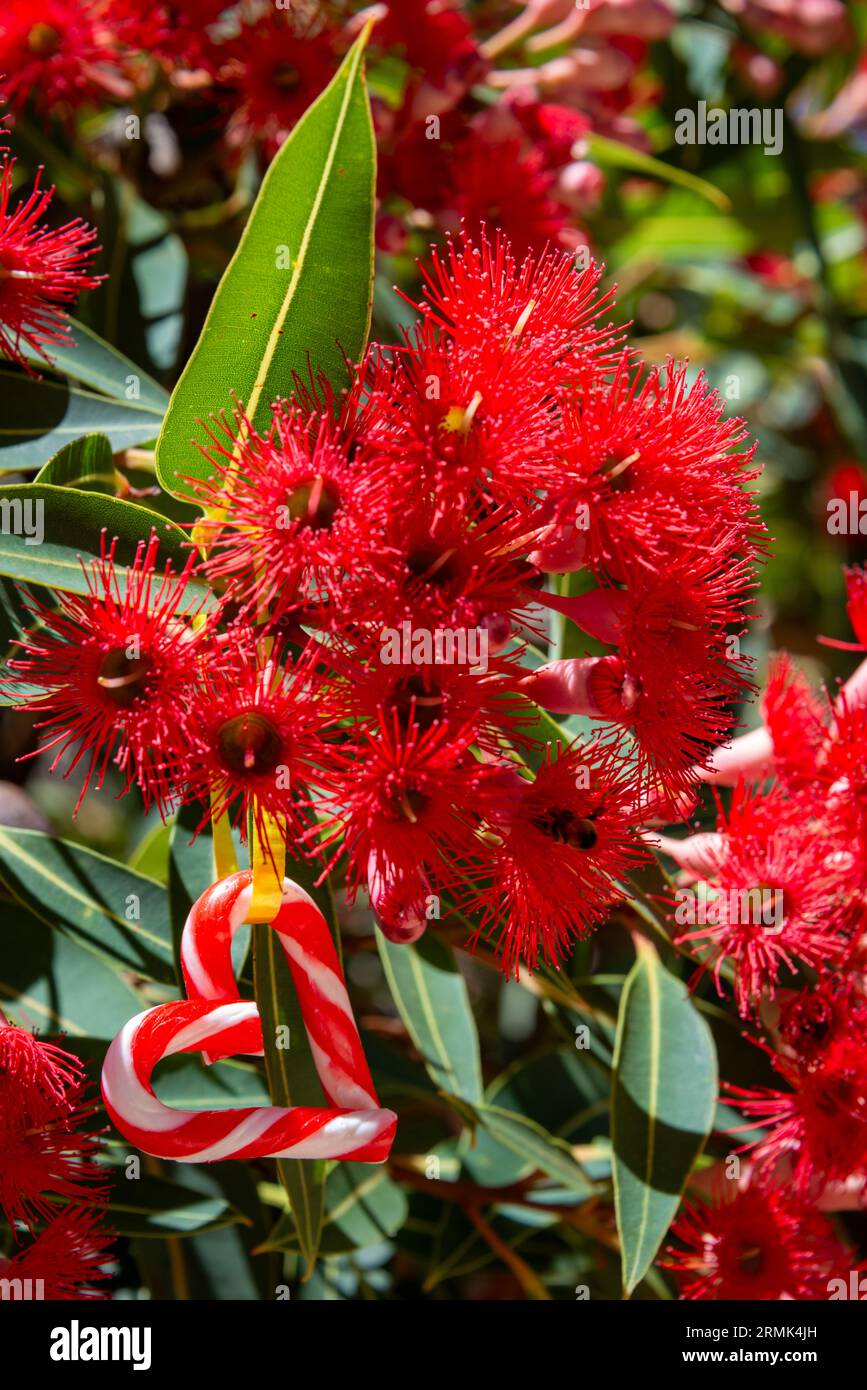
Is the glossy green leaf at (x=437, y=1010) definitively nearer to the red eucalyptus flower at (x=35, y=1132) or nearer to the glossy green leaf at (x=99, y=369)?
the red eucalyptus flower at (x=35, y=1132)

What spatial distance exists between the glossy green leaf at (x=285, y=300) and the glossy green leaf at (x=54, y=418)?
0.23 meters

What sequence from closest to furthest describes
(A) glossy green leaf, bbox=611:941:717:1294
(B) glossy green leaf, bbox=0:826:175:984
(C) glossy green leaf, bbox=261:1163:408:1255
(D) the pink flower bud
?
(A) glossy green leaf, bbox=611:941:717:1294
(B) glossy green leaf, bbox=0:826:175:984
(C) glossy green leaf, bbox=261:1163:408:1255
(D) the pink flower bud

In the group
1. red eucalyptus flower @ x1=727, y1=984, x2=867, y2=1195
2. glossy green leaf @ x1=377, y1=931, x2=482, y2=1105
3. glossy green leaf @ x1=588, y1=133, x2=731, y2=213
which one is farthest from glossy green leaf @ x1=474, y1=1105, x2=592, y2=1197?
glossy green leaf @ x1=588, y1=133, x2=731, y2=213

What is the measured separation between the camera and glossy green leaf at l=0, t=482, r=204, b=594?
3.46ft

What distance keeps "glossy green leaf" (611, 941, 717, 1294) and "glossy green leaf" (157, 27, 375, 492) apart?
73 centimetres

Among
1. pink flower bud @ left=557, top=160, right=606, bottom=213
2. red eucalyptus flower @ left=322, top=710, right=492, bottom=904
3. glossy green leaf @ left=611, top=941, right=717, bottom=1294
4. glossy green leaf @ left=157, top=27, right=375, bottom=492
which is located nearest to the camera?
red eucalyptus flower @ left=322, top=710, right=492, bottom=904

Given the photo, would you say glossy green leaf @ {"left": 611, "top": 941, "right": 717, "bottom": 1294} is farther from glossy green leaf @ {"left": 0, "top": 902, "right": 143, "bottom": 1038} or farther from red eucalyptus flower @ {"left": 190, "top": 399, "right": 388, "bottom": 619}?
red eucalyptus flower @ {"left": 190, "top": 399, "right": 388, "bottom": 619}

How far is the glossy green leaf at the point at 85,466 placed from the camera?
1.15 metres

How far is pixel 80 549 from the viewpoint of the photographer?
1.07 metres

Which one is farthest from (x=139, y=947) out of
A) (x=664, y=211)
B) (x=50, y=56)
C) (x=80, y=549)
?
(x=664, y=211)

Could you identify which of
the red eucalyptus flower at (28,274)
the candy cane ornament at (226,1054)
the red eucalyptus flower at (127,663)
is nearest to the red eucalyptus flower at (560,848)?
the candy cane ornament at (226,1054)

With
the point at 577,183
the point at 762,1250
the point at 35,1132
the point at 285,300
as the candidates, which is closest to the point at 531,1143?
the point at 762,1250

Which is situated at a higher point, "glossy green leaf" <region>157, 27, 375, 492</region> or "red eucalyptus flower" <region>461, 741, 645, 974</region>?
"glossy green leaf" <region>157, 27, 375, 492</region>

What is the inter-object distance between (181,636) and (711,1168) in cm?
89
